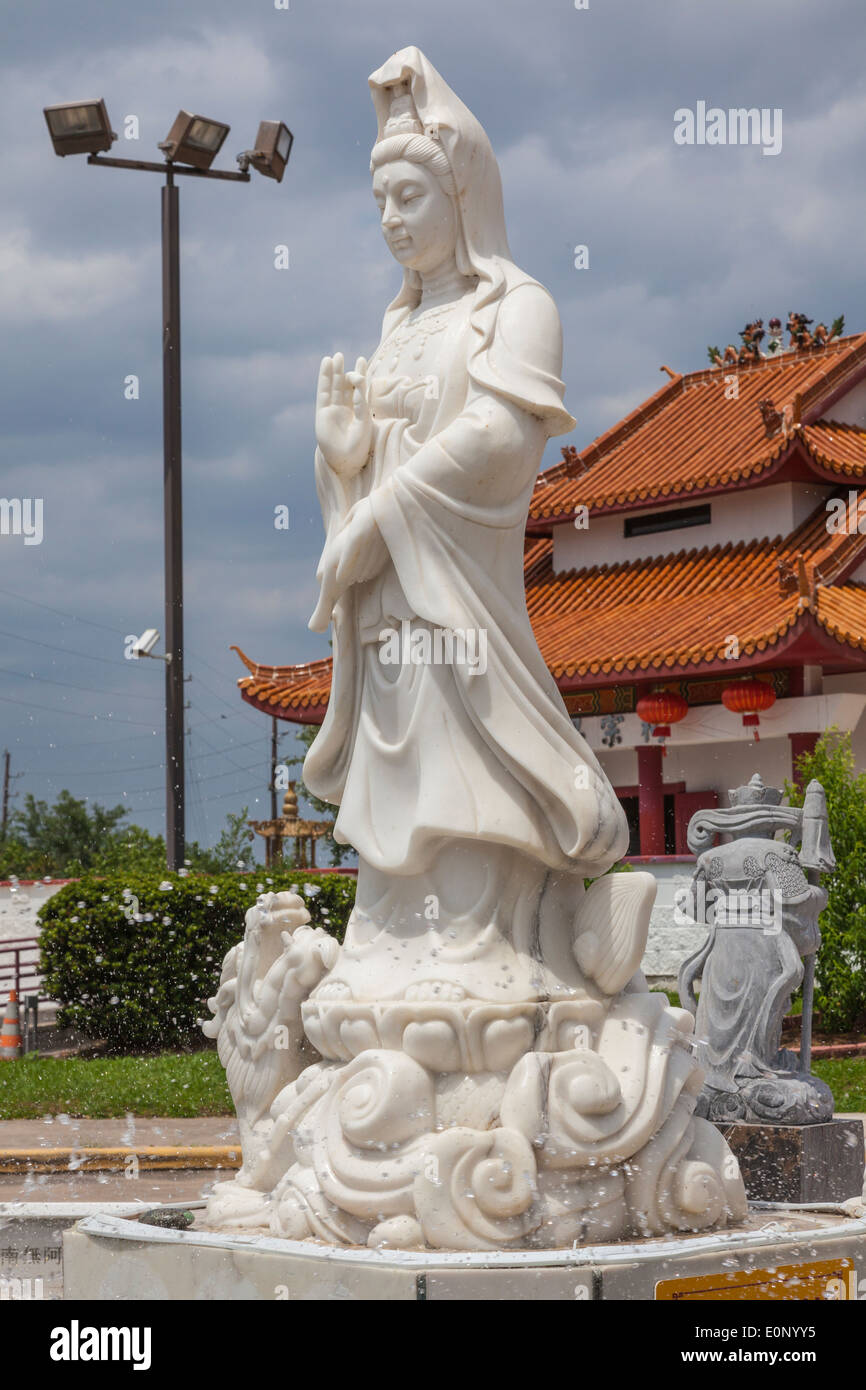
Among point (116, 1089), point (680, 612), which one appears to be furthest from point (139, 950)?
point (680, 612)

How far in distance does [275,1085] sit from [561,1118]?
38.5 inches

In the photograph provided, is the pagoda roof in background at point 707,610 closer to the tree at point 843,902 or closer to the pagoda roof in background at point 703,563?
the pagoda roof in background at point 703,563

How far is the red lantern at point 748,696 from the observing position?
56.0ft

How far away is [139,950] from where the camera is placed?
1290 centimetres

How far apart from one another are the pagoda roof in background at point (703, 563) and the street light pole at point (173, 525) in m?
4.97

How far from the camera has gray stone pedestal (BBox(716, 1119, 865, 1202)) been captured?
21.8 ft

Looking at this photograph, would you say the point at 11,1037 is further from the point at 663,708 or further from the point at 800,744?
the point at 800,744

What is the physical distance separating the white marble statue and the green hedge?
26.4ft

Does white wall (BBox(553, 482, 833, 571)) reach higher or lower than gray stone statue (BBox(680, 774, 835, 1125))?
higher

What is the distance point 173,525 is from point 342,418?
894 centimetres

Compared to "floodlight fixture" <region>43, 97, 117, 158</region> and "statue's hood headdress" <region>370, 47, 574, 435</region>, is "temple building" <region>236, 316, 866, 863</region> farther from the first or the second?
"statue's hood headdress" <region>370, 47, 574, 435</region>

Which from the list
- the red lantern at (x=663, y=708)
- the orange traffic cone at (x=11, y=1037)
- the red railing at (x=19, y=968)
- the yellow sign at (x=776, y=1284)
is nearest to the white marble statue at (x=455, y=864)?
the yellow sign at (x=776, y=1284)

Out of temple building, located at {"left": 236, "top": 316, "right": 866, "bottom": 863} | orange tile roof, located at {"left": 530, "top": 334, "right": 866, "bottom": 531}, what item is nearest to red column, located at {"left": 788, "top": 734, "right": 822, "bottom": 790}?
temple building, located at {"left": 236, "top": 316, "right": 866, "bottom": 863}
